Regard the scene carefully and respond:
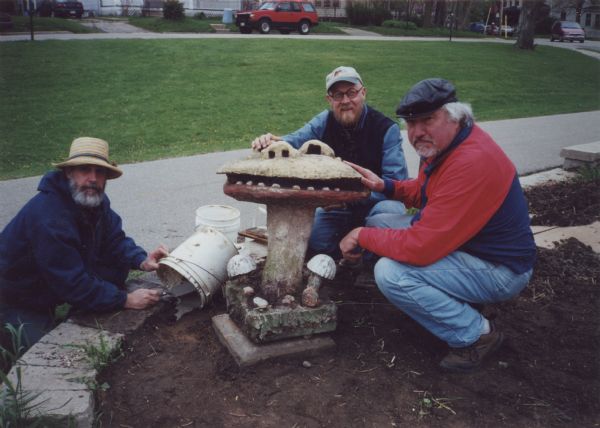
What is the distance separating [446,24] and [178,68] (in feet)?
114

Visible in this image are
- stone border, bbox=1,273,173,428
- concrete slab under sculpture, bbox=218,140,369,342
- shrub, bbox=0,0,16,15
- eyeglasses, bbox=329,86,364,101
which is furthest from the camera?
shrub, bbox=0,0,16,15

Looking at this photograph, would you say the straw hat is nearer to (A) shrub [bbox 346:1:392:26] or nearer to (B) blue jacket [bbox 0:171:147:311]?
(B) blue jacket [bbox 0:171:147:311]

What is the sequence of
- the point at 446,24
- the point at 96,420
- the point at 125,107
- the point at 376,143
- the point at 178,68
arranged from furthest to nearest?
1. the point at 446,24
2. the point at 178,68
3. the point at 125,107
4. the point at 376,143
5. the point at 96,420

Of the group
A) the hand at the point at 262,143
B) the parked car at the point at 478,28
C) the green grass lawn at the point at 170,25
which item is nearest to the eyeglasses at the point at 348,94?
the hand at the point at 262,143

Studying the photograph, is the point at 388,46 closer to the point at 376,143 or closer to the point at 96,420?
the point at 376,143

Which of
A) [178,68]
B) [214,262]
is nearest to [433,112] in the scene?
[214,262]

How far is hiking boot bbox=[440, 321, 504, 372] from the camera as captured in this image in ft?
9.02

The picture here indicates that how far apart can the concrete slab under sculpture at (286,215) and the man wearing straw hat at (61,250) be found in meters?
0.74

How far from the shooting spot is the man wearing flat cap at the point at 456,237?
2553mm

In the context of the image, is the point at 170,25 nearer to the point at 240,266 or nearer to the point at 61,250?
the point at 61,250

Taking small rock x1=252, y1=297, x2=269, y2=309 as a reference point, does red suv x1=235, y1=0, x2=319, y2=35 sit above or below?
above

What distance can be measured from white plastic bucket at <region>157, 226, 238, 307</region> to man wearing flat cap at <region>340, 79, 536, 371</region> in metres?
0.89

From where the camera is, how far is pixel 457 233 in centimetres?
256

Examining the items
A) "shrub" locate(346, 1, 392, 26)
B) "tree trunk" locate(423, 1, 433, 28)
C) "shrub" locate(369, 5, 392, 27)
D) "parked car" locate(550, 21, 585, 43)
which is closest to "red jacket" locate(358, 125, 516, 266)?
"shrub" locate(346, 1, 392, 26)
